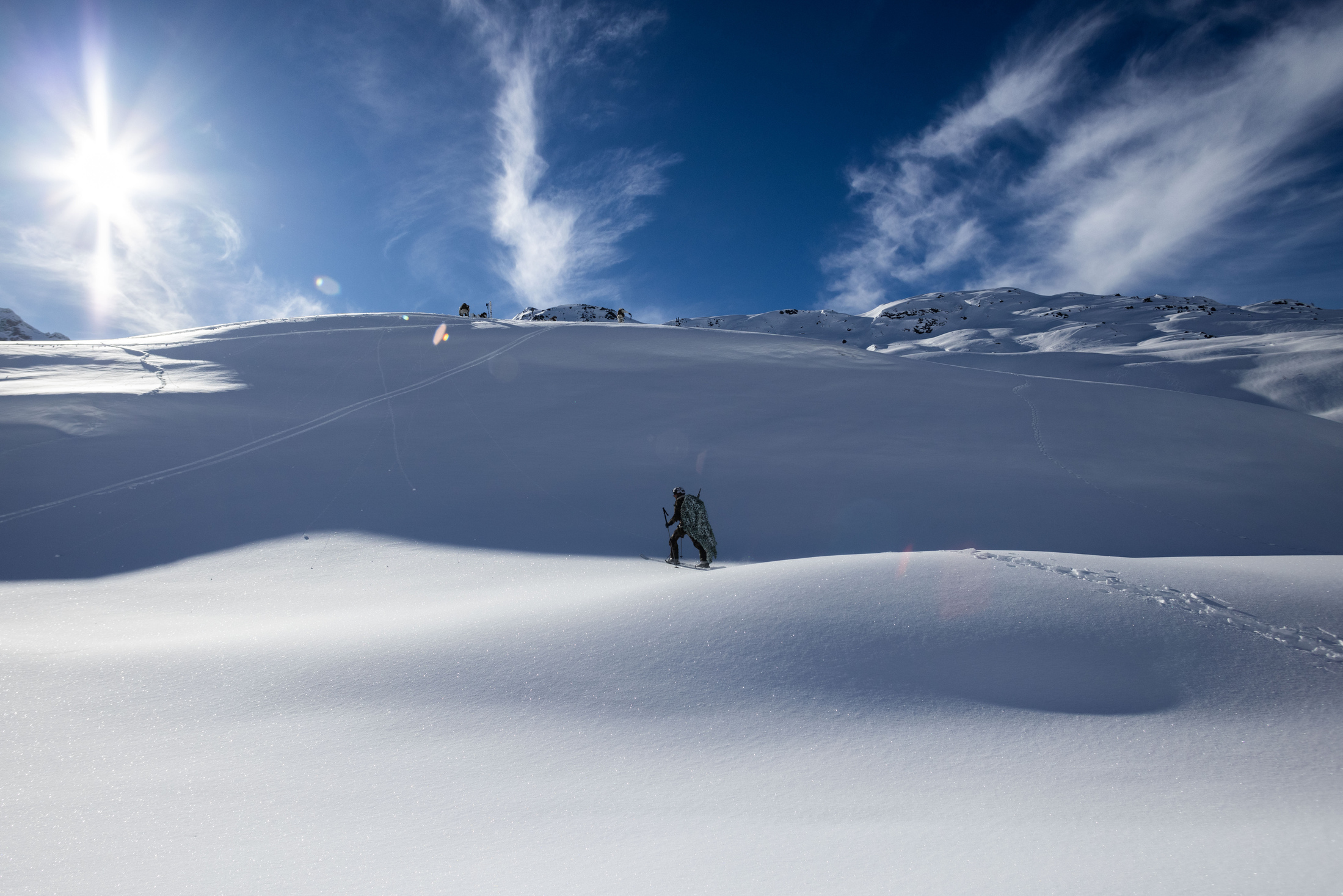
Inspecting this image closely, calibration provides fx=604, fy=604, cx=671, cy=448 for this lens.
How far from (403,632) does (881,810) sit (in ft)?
12.7

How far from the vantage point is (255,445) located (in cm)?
1243

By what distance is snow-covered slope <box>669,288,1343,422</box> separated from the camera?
75.2ft

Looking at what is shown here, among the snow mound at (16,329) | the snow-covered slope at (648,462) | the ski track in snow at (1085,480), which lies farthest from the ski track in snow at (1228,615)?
the snow mound at (16,329)

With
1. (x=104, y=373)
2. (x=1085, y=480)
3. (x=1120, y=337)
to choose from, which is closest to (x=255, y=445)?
(x=104, y=373)

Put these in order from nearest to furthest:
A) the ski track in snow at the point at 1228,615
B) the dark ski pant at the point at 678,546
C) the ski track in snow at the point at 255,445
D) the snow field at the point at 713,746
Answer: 1. the snow field at the point at 713,746
2. the ski track in snow at the point at 1228,615
3. the dark ski pant at the point at 678,546
4. the ski track in snow at the point at 255,445

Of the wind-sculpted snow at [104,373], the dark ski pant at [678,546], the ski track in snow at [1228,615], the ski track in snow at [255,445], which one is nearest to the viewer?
the ski track in snow at [1228,615]

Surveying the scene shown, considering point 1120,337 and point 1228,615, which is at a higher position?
point 1120,337

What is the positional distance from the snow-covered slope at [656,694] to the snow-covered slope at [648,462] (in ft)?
0.39

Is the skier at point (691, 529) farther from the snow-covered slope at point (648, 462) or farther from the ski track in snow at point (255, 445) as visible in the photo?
the ski track in snow at point (255, 445)

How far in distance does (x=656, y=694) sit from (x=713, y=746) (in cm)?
58

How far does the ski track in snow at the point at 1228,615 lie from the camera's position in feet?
11.9

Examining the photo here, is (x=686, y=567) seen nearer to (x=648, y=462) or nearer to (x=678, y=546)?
(x=678, y=546)

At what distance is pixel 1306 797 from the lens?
254 centimetres

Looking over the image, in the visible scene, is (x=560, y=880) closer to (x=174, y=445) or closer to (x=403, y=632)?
(x=403, y=632)
